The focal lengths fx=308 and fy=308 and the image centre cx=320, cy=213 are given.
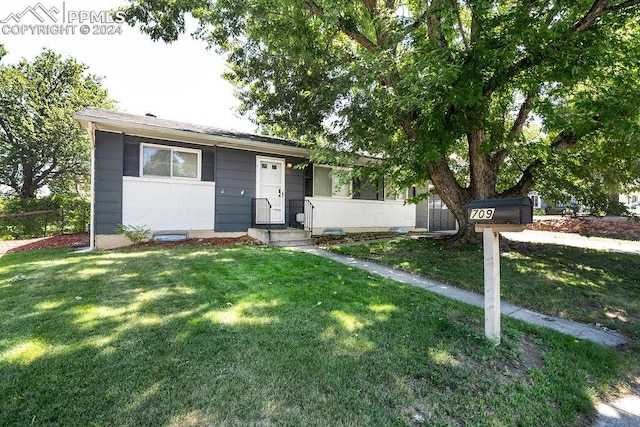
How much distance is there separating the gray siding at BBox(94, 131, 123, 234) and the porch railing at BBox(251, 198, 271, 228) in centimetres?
340

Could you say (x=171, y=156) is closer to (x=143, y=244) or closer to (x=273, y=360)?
(x=143, y=244)

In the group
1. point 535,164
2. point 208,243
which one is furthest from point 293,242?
point 535,164

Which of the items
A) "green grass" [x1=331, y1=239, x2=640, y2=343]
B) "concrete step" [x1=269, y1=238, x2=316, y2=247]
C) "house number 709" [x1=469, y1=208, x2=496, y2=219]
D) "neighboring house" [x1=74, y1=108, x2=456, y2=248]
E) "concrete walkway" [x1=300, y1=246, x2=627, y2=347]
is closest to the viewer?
"house number 709" [x1=469, y1=208, x2=496, y2=219]

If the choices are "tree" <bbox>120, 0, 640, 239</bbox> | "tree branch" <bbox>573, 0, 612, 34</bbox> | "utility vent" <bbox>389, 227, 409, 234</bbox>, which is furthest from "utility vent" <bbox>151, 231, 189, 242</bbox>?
"tree branch" <bbox>573, 0, 612, 34</bbox>

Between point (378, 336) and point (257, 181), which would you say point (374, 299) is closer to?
point (378, 336)

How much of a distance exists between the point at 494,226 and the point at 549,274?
4321mm

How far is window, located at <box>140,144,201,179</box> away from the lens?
26.1 feet

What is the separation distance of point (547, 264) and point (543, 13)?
4.98 metres

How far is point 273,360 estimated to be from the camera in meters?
2.29

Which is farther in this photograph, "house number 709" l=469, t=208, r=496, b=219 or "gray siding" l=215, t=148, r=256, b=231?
"gray siding" l=215, t=148, r=256, b=231

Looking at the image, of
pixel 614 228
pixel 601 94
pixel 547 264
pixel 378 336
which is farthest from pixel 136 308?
pixel 614 228

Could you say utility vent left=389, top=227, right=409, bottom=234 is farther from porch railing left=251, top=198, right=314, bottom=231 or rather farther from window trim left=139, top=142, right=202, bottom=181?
window trim left=139, top=142, right=202, bottom=181

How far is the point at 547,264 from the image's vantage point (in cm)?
655

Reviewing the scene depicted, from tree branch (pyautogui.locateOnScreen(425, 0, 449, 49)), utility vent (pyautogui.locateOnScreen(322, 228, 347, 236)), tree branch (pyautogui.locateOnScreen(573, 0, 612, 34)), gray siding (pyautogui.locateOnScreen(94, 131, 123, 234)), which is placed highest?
tree branch (pyautogui.locateOnScreen(425, 0, 449, 49))
